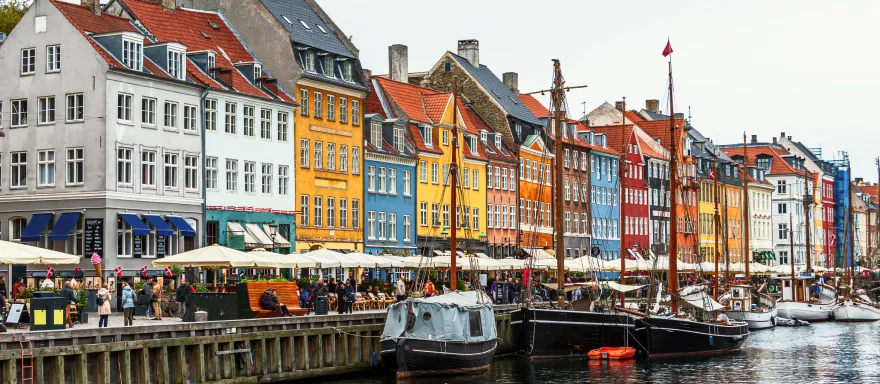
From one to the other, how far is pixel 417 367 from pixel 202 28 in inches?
1181

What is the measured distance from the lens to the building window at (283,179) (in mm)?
69125

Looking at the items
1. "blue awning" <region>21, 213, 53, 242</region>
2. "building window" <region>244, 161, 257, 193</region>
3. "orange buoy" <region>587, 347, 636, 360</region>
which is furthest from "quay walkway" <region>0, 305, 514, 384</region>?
"building window" <region>244, 161, 257, 193</region>

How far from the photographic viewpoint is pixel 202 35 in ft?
224

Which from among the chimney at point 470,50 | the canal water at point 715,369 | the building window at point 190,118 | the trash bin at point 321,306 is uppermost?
the chimney at point 470,50

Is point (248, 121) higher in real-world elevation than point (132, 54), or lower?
lower

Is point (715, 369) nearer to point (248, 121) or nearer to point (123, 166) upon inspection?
point (123, 166)

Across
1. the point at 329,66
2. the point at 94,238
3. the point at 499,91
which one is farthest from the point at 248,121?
the point at 499,91

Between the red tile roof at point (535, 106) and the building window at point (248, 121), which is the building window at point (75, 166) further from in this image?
the red tile roof at point (535, 106)

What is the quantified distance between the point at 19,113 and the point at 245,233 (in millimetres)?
11532

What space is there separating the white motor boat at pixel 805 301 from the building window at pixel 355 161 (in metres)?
29.7

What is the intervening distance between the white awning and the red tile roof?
143ft

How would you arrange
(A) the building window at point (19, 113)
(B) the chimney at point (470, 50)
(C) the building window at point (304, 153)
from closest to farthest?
(A) the building window at point (19, 113)
(C) the building window at point (304, 153)
(B) the chimney at point (470, 50)

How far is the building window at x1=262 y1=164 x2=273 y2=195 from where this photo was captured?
223 ft

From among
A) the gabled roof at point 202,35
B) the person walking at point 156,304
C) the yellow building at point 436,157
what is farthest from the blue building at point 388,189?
the person walking at point 156,304
